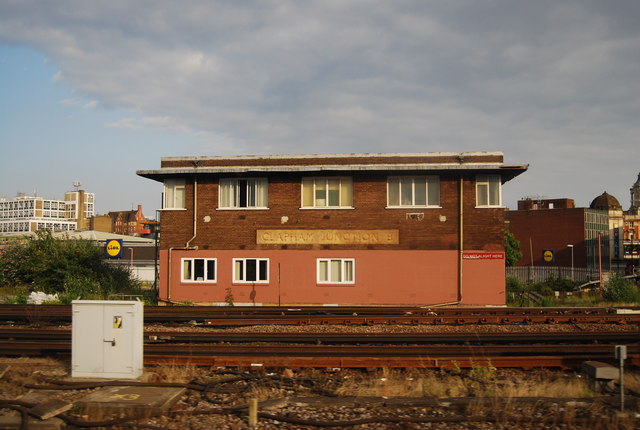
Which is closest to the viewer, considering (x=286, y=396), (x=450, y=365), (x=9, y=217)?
(x=286, y=396)

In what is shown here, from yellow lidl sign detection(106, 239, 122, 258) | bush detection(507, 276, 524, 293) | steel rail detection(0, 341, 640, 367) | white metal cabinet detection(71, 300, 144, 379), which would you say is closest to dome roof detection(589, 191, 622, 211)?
bush detection(507, 276, 524, 293)

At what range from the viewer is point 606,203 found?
3383 inches

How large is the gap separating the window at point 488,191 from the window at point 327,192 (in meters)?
5.72

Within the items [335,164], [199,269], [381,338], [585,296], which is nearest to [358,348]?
[381,338]

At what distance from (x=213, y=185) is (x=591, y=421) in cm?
1961

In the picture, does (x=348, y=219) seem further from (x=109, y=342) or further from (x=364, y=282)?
(x=109, y=342)

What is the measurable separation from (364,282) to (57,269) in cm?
1562

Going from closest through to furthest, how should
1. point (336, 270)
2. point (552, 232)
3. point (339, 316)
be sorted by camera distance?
point (339, 316)
point (336, 270)
point (552, 232)

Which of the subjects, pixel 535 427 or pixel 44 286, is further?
pixel 44 286

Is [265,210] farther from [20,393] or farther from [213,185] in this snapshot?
[20,393]

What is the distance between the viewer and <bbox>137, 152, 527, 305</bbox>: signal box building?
22.3 metres

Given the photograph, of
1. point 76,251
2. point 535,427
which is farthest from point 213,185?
point 535,427

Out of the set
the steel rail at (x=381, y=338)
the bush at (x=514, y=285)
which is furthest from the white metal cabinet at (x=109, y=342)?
the bush at (x=514, y=285)

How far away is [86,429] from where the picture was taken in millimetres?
6828
